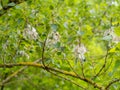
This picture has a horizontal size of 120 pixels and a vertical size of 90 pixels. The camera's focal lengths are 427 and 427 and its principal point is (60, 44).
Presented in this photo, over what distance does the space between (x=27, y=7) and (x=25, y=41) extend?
40 centimetres

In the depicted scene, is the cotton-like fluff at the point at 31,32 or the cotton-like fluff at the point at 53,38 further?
the cotton-like fluff at the point at 31,32

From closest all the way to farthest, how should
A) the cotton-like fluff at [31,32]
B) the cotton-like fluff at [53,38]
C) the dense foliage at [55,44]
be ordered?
the dense foliage at [55,44] < the cotton-like fluff at [53,38] < the cotton-like fluff at [31,32]

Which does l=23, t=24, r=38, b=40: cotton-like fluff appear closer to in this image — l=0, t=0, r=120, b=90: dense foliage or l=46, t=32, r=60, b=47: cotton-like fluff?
l=0, t=0, r=120, b=90: dense foliage

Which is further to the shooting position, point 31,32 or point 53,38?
point 31,32

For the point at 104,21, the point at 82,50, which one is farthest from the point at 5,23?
the point at 104,21

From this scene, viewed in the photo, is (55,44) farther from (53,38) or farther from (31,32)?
(31,32)

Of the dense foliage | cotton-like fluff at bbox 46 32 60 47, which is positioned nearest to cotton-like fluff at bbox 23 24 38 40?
the dense foliage

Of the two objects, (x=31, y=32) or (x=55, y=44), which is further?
(x=31, y=32)

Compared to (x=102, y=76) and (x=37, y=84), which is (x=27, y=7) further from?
(x=37, y=84)

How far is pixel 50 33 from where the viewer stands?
4098 millimetres

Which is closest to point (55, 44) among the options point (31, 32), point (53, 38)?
point (53, 38)

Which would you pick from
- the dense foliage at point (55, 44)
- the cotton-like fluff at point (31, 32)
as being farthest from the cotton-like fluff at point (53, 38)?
the cotton-like fluff at point (31, 32)

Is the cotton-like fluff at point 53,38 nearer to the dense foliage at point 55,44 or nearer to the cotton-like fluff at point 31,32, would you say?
the dense foliage at point 55,44

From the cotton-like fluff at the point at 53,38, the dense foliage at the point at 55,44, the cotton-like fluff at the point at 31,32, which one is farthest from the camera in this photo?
the cotton-like fluff at the point at 31,32
